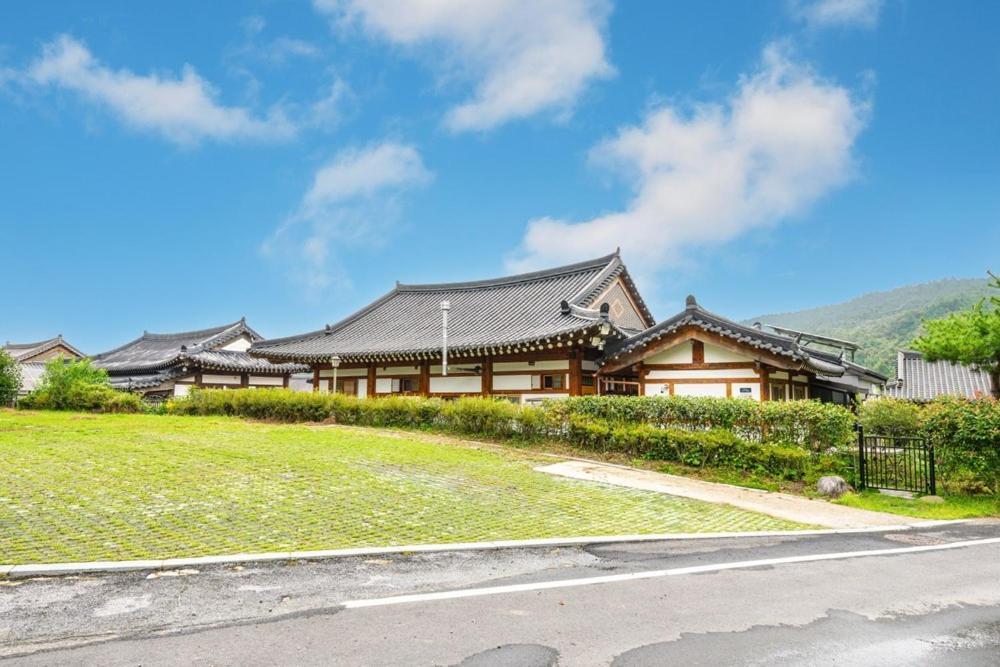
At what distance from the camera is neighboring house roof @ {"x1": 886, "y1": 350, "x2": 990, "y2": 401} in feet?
122

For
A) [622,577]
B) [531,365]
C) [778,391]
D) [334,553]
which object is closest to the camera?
[622,577]

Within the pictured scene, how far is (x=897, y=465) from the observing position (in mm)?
13609

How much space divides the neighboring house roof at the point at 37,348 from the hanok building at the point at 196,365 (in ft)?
42.8

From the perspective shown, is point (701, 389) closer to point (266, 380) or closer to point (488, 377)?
point (488, 377)

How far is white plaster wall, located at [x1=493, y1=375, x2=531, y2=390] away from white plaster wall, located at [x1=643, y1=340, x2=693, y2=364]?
190 inches

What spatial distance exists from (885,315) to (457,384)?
471ft

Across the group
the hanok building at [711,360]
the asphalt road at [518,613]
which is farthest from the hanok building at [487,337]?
the asphalt road at [518,613]

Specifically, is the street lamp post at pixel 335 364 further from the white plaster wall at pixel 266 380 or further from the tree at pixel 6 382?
the tree at pixel 6 382

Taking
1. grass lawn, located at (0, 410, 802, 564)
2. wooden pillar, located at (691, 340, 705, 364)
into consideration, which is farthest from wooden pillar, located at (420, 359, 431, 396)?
wooden pillar, located at (691, 340, 705, 364)

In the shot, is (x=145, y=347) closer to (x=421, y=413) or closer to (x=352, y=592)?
(x=421, y=413)

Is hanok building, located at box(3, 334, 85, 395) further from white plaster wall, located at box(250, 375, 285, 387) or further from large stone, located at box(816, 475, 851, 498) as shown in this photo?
large stone, located at box(816, 475, 851, 498)

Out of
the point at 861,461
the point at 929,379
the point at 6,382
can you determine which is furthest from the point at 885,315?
the point at 6,382

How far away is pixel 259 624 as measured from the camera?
16.4ft

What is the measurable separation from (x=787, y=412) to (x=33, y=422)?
79.7 feet
